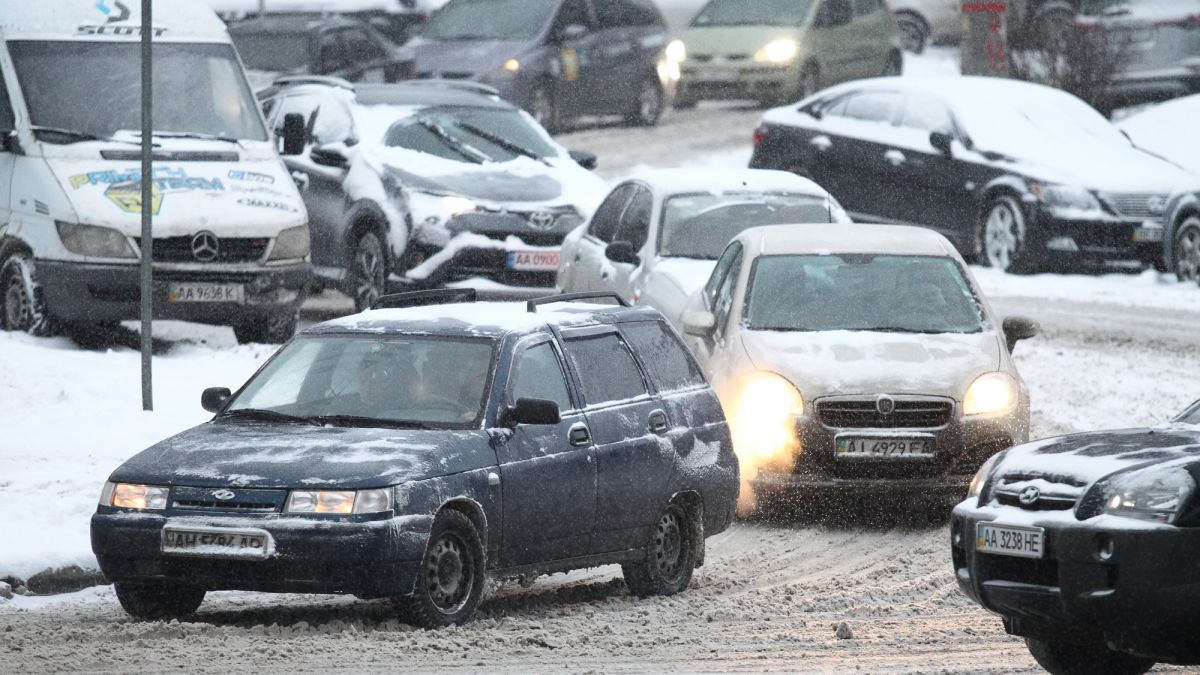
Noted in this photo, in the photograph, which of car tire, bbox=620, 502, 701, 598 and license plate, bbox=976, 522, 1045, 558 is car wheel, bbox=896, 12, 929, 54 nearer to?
car tire, bbox=620, 502, 701, 598

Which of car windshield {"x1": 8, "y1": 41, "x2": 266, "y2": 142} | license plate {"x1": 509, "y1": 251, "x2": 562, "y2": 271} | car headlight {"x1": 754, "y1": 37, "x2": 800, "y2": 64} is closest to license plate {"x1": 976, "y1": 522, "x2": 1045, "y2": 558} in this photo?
car windshield {"x1": 8, "y1": 41, "x2": 266, "y2": 142}

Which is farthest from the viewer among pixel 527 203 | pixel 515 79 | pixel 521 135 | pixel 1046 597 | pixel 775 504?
pixel 515 79

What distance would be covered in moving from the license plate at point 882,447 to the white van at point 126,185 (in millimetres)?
6161

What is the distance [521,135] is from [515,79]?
311 inches

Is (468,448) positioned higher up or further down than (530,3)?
higher up

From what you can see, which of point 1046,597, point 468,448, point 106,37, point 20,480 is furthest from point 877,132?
point 1046,597

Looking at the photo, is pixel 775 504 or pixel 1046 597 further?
pixel 775 504

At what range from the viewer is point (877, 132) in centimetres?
2378

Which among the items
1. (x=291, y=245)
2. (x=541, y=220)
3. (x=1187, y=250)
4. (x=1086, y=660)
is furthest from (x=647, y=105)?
(x=1086, y=660)

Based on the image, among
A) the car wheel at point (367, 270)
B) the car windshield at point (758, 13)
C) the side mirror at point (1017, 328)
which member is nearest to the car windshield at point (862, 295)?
the side mirror at point (1017, 328)

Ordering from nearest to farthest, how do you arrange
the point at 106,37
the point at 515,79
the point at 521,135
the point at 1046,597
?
1. the point at 1046,597
2. the point at 106,37
3. the point at 521,135
4. the point at 515,79

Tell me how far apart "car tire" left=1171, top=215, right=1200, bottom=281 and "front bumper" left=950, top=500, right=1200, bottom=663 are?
565 inches

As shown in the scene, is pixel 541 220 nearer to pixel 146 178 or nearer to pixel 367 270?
pixel 367 270

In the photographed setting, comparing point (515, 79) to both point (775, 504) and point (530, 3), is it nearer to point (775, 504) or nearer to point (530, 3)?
point (530, 3)
